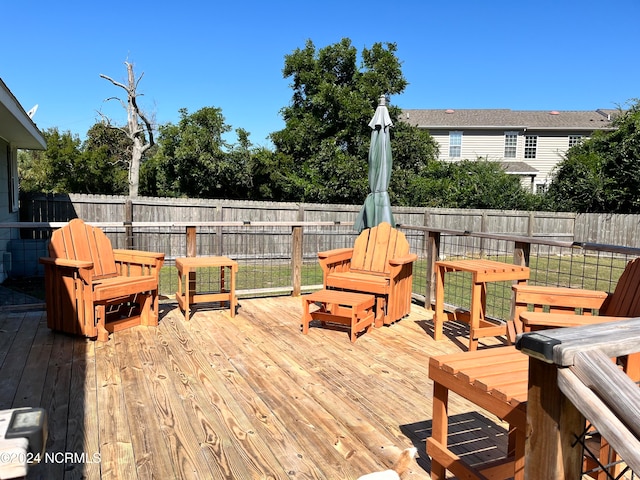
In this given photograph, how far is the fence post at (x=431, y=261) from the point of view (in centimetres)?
516

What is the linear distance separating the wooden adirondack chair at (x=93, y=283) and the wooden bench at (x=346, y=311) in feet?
4.74

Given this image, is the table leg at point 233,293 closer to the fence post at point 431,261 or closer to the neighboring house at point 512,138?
the fence post at point 431,261

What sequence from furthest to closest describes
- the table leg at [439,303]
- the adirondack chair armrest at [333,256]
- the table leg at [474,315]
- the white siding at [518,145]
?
the white siding at [518,145]
the adirondack chair armrest at [333,256]
the table leg at [439,303]
the table leg at [474,315]

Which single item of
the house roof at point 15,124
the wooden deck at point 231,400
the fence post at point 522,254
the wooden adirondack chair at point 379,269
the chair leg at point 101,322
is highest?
the house roof at point 15,124

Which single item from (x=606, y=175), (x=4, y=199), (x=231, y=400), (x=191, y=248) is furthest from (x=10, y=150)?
(x=606, y=175)

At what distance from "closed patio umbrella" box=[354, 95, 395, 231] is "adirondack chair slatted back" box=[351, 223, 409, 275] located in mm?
524

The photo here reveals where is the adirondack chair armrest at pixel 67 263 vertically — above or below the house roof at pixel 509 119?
below

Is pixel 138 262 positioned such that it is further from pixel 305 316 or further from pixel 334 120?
pixel 334 120

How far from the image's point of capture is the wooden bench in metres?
4.09

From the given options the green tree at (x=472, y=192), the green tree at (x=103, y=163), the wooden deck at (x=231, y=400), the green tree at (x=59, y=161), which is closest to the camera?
the wooden deck at (x=231, y=400)

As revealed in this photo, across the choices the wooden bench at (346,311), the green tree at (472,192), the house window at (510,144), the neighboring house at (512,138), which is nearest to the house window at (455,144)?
the neighboring house at (512,138)

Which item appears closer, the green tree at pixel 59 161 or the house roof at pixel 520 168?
the green tree at pixel 59 161

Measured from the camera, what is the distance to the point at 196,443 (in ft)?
7.64

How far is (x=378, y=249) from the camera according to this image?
16.4ft
